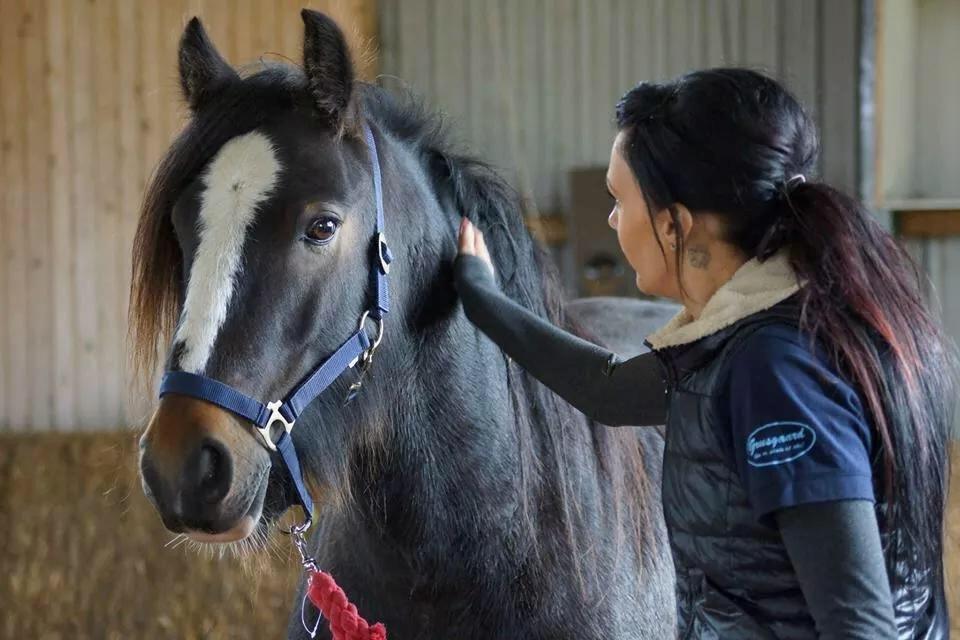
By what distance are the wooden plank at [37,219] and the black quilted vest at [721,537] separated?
17.1 ft

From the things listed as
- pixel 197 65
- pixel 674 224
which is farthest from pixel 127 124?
pixel 674 224

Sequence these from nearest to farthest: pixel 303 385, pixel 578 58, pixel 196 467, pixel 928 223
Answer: pixel 196 467 < pixel 303 385 < pixel 928 223 < pixel 578 58

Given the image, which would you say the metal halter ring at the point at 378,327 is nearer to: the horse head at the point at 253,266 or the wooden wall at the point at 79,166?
the horse head at the point at 253,266

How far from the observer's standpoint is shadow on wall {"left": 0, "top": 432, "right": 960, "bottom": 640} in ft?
11.3

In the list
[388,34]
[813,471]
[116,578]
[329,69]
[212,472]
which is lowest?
[116,578]

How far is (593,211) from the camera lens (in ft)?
17.0

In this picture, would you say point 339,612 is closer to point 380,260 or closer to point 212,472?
point 212,472

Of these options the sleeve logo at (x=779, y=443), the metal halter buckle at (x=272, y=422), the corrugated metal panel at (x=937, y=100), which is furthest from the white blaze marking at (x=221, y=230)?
the corrugated metal panel at (x=937, y=100)

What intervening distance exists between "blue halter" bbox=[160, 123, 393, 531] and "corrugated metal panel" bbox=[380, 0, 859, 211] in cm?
381

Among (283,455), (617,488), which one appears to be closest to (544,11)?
(617,488)

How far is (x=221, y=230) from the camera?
4.19 ft

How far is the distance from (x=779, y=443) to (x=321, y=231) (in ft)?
2.16

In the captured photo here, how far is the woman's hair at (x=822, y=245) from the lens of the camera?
963 millimetres

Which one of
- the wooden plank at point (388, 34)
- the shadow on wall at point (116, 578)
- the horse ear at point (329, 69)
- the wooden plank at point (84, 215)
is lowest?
the shadow on wall at point (116, 578)
